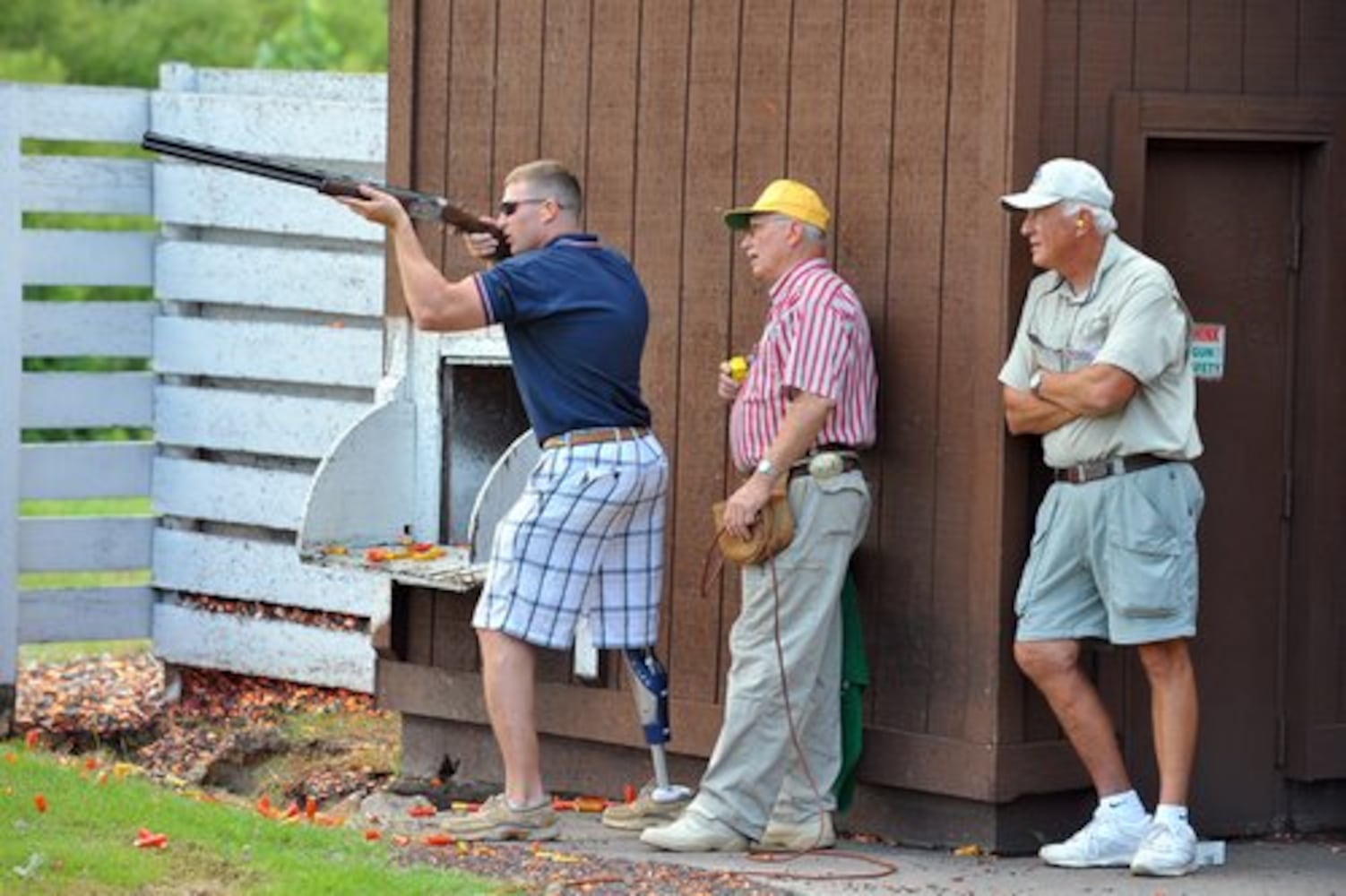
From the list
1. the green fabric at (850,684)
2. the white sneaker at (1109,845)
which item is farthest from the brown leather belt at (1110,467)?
the white sneaker at (1109,845)

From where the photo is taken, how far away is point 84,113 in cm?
1249

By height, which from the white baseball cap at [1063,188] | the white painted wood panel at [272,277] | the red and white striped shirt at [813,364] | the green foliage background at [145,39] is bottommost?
the red and white striped shirt at [813,364]

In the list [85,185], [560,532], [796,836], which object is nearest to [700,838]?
[796,836]

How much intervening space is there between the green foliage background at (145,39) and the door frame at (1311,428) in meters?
17.9

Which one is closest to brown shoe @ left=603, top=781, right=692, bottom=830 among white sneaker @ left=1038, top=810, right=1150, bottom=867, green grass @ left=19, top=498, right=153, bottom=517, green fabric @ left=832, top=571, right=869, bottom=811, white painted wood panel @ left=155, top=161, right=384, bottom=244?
green fabric @ left=832, top=571, right=869, bottom=811

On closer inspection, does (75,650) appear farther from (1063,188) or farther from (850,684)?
(1063,188)

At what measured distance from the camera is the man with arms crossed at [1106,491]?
8688 millimetres

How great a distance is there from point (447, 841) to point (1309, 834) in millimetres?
2740

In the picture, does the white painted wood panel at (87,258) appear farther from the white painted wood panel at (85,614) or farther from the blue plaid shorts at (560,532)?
the blue plaid shorts at (560,532)

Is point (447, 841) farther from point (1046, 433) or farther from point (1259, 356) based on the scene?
point (1259, 356)

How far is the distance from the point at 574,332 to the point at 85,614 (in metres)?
4.16

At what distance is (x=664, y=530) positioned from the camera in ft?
32.4

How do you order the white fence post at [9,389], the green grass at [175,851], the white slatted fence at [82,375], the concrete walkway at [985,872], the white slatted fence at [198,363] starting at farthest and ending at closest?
the white slatted fence at [82,375] → the white slatted fence at [198,363] → the white fence post at [9,389] → the concrete walkway at [985,872] → the green grass at [175,851]

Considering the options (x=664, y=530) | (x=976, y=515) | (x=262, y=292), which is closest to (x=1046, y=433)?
(x=976, y=515)
